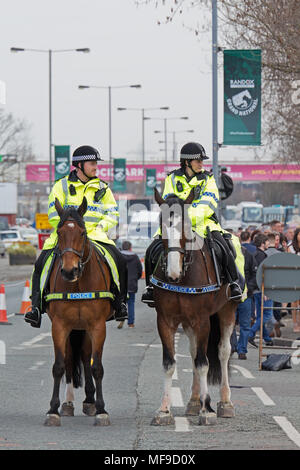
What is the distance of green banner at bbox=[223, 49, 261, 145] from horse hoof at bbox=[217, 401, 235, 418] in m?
13.5

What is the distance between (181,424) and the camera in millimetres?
10344

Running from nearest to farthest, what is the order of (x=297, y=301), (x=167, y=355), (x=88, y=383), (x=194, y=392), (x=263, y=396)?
1. (x=167, y=355)
2. (x=88, y=383)
3. (x=194, y=392)
4. (x=263, y=396)
5. (x=297, y=301)

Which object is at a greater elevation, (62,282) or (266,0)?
(266,0)

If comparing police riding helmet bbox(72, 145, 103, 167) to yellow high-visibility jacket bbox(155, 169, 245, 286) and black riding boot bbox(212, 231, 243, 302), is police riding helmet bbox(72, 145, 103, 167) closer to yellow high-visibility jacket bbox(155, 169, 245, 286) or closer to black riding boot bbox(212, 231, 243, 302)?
yellow high-visibility jacket bbox(155, 169, 245, 286)

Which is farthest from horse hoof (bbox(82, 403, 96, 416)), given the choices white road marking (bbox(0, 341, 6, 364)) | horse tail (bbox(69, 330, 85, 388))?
white road marking (bbox(0, 341, 6, 364))

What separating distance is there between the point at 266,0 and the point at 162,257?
41.0 feet

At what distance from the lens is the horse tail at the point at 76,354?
11039mm

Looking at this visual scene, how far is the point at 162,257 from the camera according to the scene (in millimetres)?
10602

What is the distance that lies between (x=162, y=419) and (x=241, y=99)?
48.5ft

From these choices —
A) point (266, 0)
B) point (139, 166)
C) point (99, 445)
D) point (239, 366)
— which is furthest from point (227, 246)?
point (139, 166)

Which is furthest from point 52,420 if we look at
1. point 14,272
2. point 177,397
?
point 14,272

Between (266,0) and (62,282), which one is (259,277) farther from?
(266,0)

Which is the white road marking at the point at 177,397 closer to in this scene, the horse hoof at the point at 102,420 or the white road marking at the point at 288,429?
the white road marking at the point at 288,429

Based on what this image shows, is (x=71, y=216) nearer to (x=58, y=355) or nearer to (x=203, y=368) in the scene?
(x=58, y=355)
